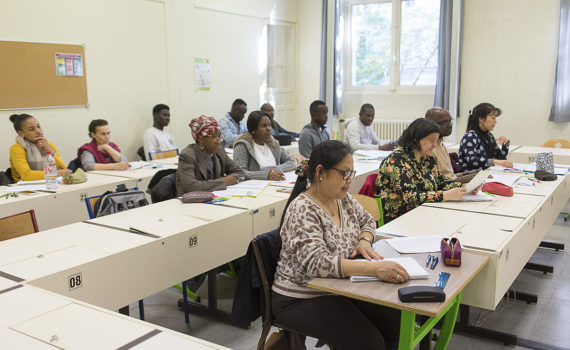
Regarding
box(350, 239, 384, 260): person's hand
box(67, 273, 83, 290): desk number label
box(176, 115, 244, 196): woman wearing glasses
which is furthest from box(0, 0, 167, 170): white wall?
box(350, 239, 384, 260): person's hand

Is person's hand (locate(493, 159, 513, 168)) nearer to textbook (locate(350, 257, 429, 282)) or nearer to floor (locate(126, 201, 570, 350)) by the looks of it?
floor (locate(126, 201, 570, 350))

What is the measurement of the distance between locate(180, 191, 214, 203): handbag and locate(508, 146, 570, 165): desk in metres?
3.80

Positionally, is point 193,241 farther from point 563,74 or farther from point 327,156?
point 563,74

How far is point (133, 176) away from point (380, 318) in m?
2.80

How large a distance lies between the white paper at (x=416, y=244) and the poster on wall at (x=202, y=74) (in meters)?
5.25

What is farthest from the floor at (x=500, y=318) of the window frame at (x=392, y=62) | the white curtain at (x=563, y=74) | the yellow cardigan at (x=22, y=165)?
the window frame at (x=392, y=62)

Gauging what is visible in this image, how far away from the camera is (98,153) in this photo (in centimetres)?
485

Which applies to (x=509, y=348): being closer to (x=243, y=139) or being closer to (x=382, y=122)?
(x=243, y=139)

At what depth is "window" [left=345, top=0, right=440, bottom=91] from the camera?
8.13 metres

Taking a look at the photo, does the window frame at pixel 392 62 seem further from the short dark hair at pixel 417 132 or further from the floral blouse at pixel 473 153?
the short dark hair at pixel 417 132

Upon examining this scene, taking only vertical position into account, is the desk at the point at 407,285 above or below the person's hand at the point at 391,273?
below

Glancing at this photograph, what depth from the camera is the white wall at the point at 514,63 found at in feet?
23.7

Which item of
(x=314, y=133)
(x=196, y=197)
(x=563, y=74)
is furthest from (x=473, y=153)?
(x=563, y=74)

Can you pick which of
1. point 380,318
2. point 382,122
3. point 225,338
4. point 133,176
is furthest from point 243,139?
point 382,122
